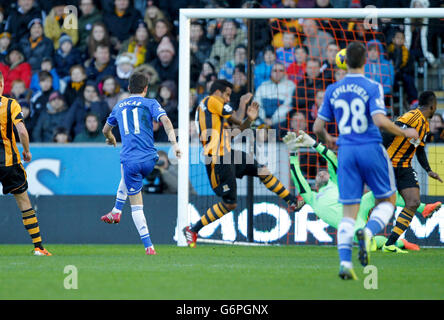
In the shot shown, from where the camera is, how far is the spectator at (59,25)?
14.6 metres

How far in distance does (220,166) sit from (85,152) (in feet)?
8.86

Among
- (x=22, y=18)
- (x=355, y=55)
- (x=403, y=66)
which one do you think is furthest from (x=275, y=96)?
(x=355, y=55)

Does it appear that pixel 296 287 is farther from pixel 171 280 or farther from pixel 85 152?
pixel 85 152

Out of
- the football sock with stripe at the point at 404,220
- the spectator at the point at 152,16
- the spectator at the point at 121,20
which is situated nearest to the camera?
the football sock with stripe at the point at 404,220

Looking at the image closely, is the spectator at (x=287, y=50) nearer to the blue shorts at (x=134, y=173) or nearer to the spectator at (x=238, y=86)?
the spectator at (x=238, y=86)

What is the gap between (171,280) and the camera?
6.20 m

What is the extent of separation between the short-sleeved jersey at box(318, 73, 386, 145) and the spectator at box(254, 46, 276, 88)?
6.57 m

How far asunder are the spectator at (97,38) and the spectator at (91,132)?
1.68m

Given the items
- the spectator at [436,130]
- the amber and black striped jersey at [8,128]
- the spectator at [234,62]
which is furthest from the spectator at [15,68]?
the spectator at [436,130]

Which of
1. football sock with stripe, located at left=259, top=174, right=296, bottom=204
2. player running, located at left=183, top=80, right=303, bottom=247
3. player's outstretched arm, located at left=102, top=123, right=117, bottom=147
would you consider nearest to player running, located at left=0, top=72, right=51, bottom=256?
player's outstretched arm, located at left=102, top=123, right=117, bottom=147

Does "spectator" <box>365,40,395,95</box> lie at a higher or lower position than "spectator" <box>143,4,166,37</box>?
lower

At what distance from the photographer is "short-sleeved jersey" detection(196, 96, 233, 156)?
10.4 meters

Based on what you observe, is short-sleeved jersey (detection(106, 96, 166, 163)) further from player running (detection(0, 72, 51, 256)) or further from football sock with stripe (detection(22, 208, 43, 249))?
football sock with stripe (detection(22, 208, 43, 249))

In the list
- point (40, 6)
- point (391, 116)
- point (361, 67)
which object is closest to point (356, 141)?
point (361, 67)
